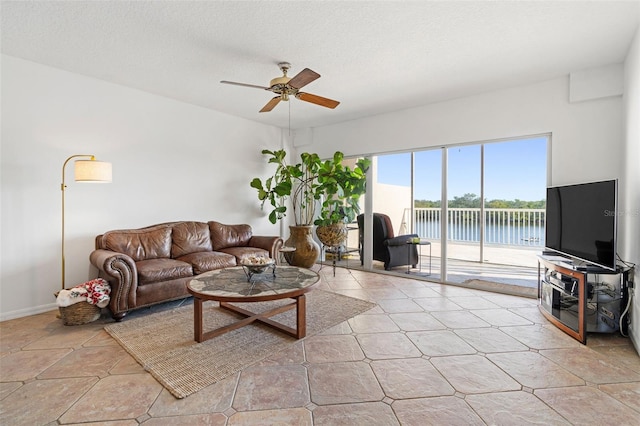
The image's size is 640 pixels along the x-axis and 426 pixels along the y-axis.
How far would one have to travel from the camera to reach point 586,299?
8.39 feet

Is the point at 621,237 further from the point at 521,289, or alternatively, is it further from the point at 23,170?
the point at 23,170

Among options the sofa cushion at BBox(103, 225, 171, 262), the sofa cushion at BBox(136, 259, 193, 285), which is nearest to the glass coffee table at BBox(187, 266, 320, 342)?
the sofa cushion at BBox(136, 259, 193, 285)

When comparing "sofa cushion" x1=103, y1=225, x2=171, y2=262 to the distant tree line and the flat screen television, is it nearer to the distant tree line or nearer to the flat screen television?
the distant tree line

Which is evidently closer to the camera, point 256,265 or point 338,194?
point 256,265

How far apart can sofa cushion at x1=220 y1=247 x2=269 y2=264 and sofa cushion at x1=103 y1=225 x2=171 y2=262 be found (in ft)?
2.64

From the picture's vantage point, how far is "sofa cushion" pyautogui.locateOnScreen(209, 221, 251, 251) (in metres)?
4.64

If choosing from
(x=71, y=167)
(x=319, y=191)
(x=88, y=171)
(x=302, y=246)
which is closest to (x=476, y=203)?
(x=319, y=191)

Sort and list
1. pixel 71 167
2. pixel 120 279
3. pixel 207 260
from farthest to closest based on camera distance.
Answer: pixel 207 260, pixel 71 167, pixel 120 279

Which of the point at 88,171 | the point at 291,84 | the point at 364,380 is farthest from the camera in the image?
the point at 88,171

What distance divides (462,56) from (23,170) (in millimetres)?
4751

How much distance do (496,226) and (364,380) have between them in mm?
4768

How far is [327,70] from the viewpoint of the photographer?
135 inches

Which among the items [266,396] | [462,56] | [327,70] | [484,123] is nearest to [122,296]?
[266,396]

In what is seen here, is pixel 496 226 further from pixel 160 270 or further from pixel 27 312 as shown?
pixel 27 312
